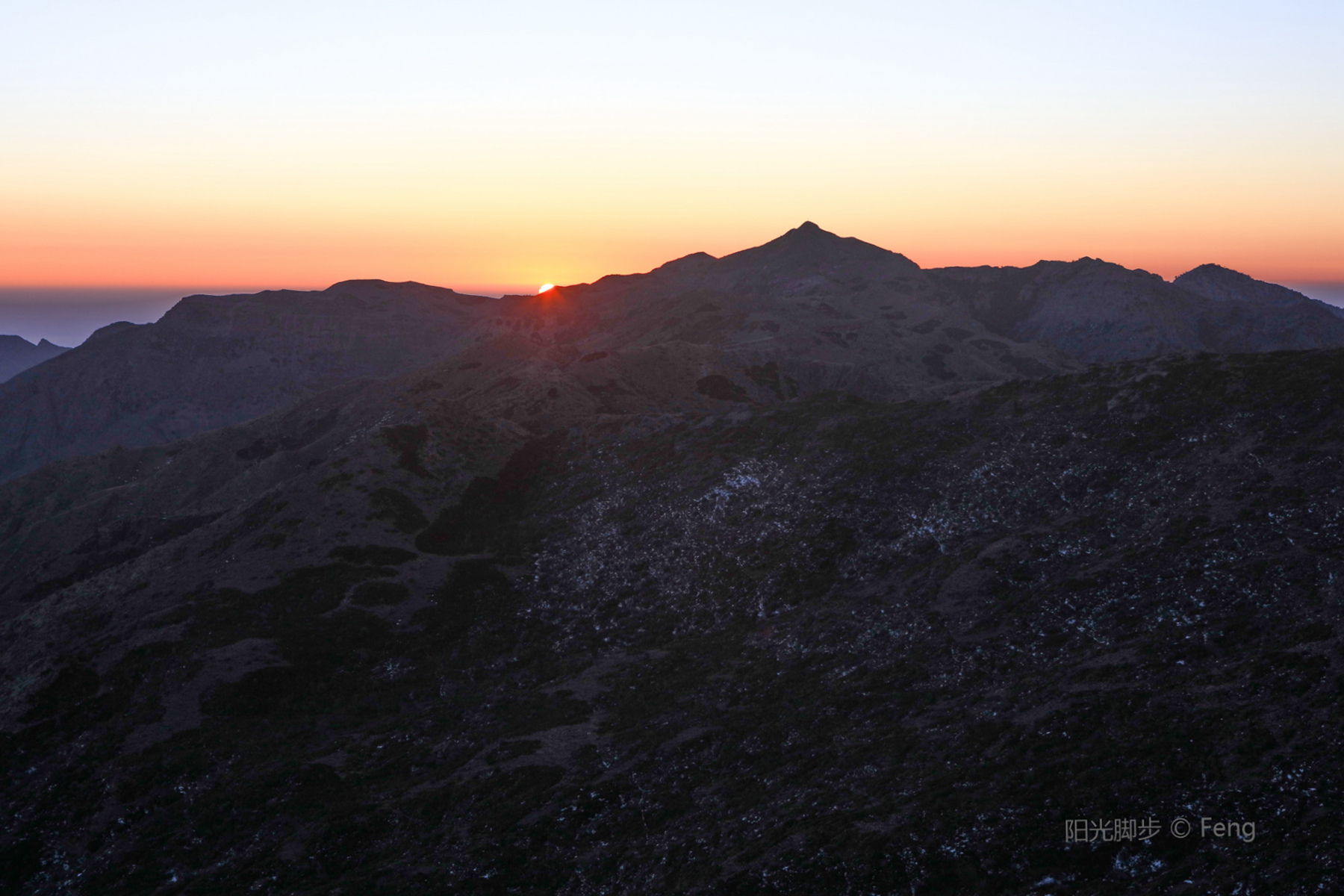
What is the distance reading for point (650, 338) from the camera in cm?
19488

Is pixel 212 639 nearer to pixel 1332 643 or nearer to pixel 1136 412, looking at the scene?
pixel 1332 643

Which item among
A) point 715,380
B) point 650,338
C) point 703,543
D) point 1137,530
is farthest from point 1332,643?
point 650,338

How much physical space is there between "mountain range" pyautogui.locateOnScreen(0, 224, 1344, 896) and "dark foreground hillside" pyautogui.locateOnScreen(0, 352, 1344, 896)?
7.5 inches

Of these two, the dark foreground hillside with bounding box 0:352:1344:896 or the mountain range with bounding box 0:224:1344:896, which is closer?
the dark foreground hillside with bounding box 0:352:1344:896

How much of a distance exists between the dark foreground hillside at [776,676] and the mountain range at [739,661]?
0.62ft

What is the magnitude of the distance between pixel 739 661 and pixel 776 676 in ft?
10.8

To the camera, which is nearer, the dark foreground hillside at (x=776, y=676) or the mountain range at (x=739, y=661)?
the dark foreground hillside at (x=776, y=676)

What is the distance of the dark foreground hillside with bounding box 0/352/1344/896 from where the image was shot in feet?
92.5

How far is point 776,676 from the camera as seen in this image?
44812 millimetres

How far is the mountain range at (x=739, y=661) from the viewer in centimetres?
2858

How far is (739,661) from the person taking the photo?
47.7 meters

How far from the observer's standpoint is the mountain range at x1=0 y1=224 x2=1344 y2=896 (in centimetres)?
2858

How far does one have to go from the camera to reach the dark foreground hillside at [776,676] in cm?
2819

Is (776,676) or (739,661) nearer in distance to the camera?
(776,676)
